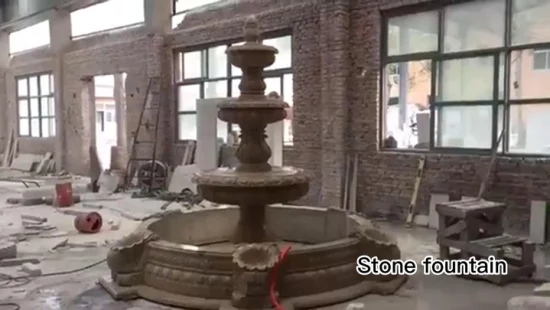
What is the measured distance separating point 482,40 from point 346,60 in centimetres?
210

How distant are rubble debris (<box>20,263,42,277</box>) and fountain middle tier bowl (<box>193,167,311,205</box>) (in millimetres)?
2008

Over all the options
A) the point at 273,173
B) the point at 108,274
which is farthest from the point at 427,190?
the point at 108,274

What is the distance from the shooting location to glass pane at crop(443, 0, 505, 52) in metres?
7.38

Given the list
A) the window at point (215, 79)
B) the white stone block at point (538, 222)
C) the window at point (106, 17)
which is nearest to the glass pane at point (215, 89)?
the window at point (215, 79)

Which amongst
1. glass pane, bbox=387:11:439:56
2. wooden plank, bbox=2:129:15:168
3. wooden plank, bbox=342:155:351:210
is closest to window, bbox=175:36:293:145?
wooden plank, bbox=342:155:351:210

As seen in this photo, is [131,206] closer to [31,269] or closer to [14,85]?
[31,269]

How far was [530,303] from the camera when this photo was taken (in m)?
4.05

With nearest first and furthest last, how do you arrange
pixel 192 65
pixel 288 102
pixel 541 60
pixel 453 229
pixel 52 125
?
pixel 453 229 < pixel 541 60 < pixel 288 102 < pixel 192 65 < pixel 52 125

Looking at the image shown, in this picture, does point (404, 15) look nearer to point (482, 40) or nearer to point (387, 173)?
point (482, 40)

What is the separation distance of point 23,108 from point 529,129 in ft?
55.0

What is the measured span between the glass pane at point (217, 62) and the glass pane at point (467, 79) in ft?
16.1

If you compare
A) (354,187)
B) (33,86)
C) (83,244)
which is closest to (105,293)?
(83,244)

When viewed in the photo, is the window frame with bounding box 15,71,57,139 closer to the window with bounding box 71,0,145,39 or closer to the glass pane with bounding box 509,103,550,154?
the window with bounding box 71,0,145,39

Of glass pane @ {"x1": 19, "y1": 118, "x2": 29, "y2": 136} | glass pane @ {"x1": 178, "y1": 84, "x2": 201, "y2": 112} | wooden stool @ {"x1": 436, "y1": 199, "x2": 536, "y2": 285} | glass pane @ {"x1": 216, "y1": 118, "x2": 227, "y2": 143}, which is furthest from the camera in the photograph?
glass pane @ {"x1": 19, "y1": 118, "x2": 29, "y2": 136}
